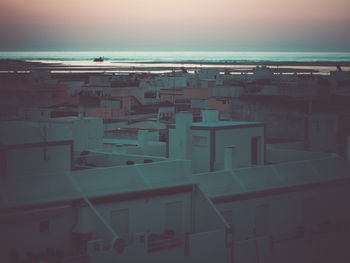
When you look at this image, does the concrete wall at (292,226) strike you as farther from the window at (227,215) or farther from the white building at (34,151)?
Answer: the white building at (34,151)

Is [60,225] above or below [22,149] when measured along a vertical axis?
below

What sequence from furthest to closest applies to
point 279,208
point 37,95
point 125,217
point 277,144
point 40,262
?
point 37,95 < point 277,144 < point 279,208 < point 125,217 < point 40,262

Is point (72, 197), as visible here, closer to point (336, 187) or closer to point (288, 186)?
point (288, 186)

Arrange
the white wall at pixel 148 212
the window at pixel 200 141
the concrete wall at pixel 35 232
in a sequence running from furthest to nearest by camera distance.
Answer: the window at pixel 200 141, the white wall at pixel 148 212, the concrete wall at pixel 35 232

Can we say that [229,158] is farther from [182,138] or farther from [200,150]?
[182,138]

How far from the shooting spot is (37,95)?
Result: 4981 centimetres

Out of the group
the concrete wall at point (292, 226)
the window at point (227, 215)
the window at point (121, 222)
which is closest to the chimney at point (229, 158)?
the concrete wall at point (292, 226)

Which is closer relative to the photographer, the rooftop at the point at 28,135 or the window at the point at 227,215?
the rooftop at the point at 28,135

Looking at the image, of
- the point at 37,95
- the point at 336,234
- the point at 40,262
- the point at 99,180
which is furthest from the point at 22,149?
the point at 37,95

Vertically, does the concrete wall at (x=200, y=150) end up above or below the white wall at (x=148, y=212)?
above

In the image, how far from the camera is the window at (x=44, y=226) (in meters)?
12.9

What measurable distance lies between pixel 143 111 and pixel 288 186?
38215mm

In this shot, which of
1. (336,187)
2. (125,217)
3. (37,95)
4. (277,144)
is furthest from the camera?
(37,95)

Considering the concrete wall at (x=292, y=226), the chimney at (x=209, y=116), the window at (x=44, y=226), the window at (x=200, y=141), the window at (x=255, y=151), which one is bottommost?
the concrete wall at (x=292, y=226)
